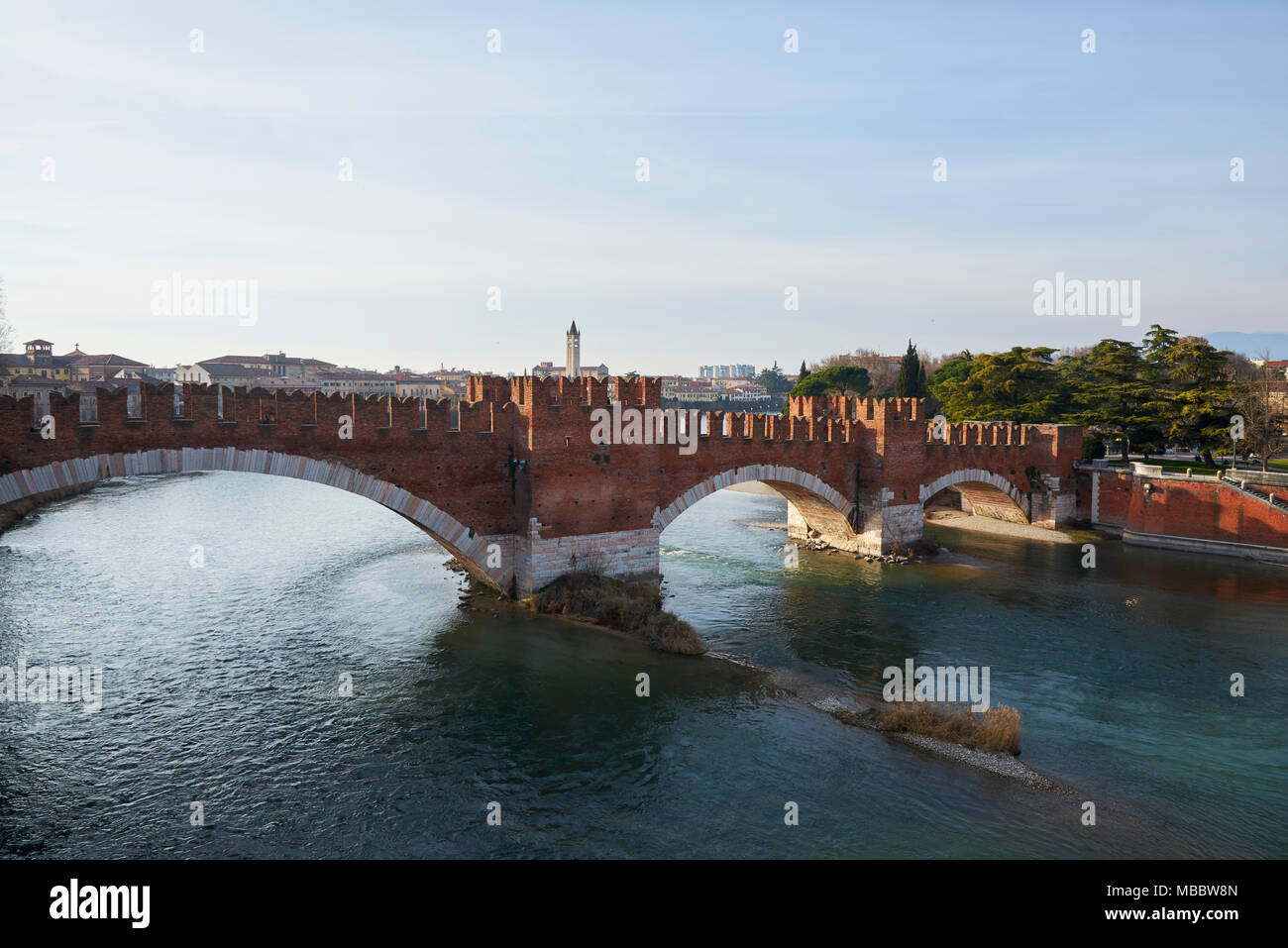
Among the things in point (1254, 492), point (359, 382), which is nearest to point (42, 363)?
point (359, 382)

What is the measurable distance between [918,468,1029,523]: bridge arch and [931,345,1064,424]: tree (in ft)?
20.3

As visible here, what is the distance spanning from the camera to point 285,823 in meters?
11.3

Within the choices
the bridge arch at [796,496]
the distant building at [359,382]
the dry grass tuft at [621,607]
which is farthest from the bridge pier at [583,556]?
the distant building at [359,382]

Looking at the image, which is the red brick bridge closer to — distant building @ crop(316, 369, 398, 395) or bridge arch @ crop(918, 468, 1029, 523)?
bridge arch @ crop(918, 468, 1029, 523)

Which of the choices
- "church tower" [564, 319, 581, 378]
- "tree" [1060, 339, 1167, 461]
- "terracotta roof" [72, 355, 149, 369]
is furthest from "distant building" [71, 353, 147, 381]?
"tree" [1060, 339, 1167, 461]

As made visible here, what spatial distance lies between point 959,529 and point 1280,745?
79.8 ft

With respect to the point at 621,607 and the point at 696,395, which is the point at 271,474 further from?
the point at 696,395

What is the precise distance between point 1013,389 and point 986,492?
8283mm

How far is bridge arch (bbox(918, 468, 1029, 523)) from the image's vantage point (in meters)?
33.5

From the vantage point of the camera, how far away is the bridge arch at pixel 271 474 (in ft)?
52.3

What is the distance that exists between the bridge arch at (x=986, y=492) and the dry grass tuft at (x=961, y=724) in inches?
739

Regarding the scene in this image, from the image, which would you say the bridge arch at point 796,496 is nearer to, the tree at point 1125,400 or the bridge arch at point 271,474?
the bridge arch at point 271,474
